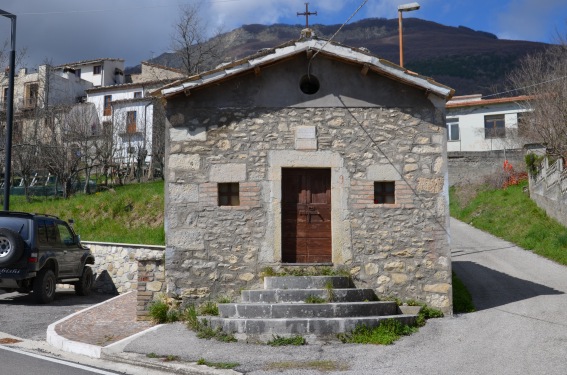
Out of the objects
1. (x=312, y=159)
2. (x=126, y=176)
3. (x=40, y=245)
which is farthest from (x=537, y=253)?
(x=126, y=176)

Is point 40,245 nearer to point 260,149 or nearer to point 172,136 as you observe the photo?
point 172,136

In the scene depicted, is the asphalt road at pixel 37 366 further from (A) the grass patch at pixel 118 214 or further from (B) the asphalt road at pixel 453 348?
(A) the grass patch at pixel 118 214

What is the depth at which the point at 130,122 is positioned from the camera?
37438 millimetres

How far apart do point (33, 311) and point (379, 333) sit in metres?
7.60

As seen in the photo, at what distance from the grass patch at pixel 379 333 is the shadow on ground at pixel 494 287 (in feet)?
8.10

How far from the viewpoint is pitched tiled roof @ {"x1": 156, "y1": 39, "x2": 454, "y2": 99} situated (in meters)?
11.1

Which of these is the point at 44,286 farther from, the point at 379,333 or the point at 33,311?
the point at 379,333

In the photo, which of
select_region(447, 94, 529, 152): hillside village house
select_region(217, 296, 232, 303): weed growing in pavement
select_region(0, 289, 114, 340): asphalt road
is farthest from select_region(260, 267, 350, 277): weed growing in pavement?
select_region(447, 94, 529, 152): hillside village house

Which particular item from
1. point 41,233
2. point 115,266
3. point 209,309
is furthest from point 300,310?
point 115,266

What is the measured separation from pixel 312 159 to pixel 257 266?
2236 mm

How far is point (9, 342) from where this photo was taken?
9.73m

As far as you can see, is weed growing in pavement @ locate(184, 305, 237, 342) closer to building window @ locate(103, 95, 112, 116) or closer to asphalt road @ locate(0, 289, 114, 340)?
asphalt road @ locate(0, 289, 114, 340)

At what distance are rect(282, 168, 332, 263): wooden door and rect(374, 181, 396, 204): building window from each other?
35.7 inches

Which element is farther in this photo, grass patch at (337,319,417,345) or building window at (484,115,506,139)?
building window at (484,115,506,139)
